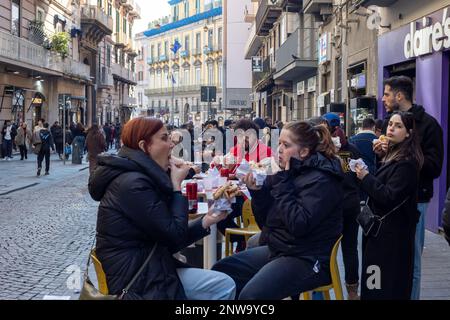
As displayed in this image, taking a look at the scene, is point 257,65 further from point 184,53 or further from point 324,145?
point 184,53

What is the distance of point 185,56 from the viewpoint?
8194cm

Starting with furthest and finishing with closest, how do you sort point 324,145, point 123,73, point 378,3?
point 123,73, point 378,3, point 324,145

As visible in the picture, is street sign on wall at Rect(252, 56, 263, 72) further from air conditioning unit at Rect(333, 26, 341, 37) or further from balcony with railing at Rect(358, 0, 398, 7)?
balcony with railing at Rect(358, 0, 398, 7)

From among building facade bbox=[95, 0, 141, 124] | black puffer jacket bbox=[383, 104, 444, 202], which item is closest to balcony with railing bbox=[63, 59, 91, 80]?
building facade bbox=[95, 0, 141, 124]

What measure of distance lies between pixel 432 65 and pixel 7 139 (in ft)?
67.0

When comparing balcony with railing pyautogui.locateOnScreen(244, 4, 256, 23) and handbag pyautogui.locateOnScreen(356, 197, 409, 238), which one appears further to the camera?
balcony with railing pyautogui.locateOnScreen(244, 4, 256, 23)

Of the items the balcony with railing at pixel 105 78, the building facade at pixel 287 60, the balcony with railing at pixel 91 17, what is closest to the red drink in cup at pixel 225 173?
the building facade at pixel 287 60

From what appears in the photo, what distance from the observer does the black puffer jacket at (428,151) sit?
5.20 meters

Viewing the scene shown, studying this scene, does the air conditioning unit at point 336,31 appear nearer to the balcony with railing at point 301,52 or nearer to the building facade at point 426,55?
the balcony with railing at point 301,52

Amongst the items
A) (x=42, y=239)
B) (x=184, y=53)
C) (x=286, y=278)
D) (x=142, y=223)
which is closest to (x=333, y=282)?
(x=286, y=278)

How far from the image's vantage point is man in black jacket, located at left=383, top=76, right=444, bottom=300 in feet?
17.1

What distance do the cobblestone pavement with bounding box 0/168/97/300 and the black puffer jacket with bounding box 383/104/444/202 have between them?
3338mm

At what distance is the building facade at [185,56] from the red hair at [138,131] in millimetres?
65040
